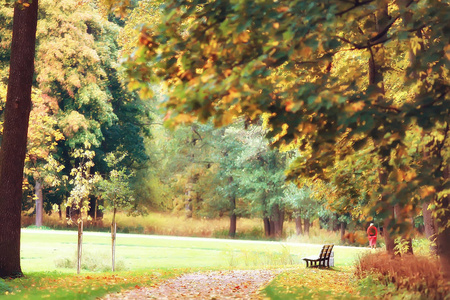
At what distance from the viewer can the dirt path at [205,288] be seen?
10.5 meters

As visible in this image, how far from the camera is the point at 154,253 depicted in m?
26.4

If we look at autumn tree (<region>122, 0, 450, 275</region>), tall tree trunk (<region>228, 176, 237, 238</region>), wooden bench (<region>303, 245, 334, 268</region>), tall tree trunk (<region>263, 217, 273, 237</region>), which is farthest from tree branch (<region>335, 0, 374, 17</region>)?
tall tree trunk (<region>263, 217, 273, 237</region>)

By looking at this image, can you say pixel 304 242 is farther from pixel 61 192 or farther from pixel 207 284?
pixel 207 284

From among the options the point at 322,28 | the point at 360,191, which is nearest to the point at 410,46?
the point at 322,28

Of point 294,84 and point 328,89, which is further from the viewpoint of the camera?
point 294,84

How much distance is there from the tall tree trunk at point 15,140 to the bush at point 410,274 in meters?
7.53

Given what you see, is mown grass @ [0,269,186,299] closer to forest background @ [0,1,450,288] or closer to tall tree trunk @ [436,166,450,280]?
forest background @ [0,1,450,288]

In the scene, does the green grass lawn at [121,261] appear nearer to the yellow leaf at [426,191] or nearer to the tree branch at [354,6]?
the yellow leaf at [426,191]

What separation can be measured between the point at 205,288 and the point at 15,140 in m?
5.17

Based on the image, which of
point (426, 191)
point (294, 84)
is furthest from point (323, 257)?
point (294, 84)

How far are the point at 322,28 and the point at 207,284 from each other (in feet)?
27.7

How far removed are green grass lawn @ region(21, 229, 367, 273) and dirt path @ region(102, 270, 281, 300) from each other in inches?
159

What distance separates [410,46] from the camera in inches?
281

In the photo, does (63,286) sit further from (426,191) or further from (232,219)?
(232,219)
